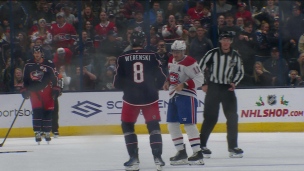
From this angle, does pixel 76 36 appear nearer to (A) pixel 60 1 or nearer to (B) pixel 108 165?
(A) pixel 60 1

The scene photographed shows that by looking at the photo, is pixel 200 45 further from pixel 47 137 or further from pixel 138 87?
pixel 138 87

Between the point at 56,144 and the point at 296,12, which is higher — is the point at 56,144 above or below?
below

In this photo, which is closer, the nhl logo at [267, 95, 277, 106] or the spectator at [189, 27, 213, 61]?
the nhl logo at [267, 95, 277, 106]

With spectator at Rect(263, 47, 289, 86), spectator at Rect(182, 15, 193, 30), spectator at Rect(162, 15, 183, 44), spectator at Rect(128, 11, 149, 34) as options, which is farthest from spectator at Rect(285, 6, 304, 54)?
spectator at Rect(128, 11, 149, 34)

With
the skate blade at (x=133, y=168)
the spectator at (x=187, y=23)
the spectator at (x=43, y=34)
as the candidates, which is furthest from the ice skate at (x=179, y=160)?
the spectator at (x=43, y=34)

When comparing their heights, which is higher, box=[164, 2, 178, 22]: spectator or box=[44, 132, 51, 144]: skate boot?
box=[164, 2, 178, 22]: spectator

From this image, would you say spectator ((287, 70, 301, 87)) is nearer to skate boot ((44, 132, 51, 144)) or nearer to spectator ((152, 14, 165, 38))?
spectator ((152, 14, 165, 38))

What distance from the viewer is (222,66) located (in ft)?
34.2

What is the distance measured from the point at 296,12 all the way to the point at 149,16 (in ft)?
8.97

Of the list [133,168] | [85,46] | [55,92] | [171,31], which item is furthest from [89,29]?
[133,168]

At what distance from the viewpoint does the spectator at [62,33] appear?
53.5 feet

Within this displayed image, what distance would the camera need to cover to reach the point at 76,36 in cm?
1631

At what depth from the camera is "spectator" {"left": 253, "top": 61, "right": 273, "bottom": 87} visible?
50.9 ft

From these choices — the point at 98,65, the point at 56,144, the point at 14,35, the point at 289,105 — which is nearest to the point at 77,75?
the point at 98,65
